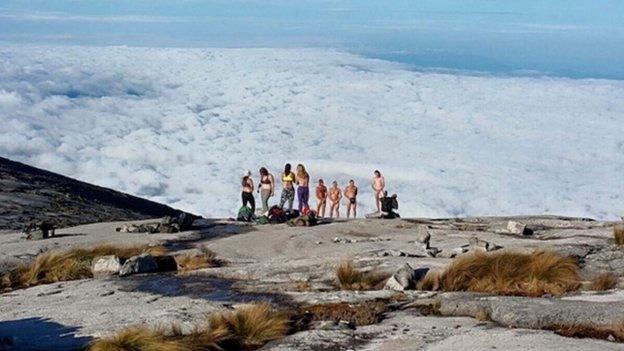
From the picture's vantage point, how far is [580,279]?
37.8ft

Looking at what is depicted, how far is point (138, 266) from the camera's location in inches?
511

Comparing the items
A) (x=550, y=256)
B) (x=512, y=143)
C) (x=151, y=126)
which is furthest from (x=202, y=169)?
(x=550, y=256)

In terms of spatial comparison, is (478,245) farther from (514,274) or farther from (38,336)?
(38,336)

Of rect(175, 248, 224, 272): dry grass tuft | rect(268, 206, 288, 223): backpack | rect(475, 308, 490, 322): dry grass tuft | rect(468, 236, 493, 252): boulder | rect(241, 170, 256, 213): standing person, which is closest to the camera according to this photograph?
rect(475, 308, 490, 322): dry grass tuft

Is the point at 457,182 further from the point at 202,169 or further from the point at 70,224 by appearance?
the point at 70,224

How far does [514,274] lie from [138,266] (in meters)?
5.63

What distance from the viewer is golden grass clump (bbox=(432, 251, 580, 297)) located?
35.6 ft

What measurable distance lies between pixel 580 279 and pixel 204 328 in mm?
5348

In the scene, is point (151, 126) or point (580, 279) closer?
point (580, 279)

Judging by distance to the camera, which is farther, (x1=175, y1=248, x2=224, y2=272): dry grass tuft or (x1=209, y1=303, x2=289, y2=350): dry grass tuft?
(x1=175, y1=248, x2=224, y2=272): dry grass tuft

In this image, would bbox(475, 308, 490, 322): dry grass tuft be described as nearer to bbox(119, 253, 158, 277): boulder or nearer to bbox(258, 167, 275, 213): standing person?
bbox(119, 253, 158, 277): boulder

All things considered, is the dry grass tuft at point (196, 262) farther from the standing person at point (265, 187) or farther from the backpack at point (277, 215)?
the standing person at point (265, 187)

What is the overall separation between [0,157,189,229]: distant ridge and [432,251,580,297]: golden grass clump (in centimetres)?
1243

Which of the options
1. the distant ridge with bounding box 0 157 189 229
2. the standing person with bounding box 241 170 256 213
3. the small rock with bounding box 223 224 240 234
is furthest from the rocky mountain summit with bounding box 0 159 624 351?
the standing person with bounding box 241 170 256 213
